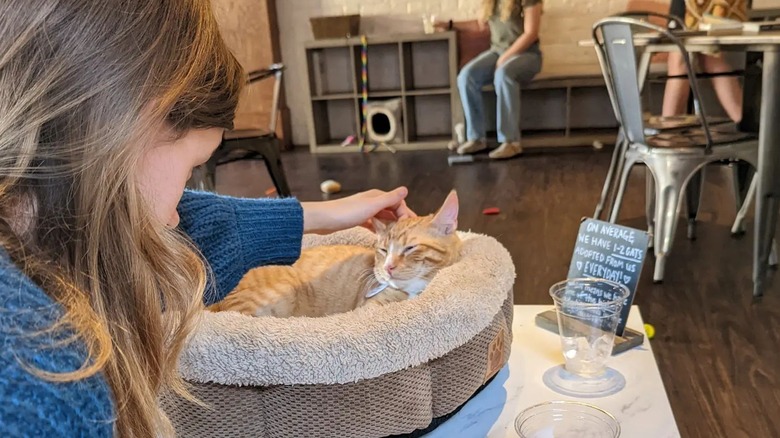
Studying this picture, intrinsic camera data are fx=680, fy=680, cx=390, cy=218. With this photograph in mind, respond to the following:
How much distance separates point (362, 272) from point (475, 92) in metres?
3.59

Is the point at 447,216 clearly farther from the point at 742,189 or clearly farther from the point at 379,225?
the point at 742,189

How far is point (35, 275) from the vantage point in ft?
1.71

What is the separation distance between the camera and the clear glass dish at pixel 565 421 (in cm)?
90

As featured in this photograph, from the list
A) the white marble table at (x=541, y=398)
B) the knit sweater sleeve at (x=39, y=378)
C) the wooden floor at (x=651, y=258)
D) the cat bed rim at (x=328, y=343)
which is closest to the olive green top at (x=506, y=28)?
the wooden floor at (x=651, y=258)

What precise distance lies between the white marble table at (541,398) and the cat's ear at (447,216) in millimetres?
326

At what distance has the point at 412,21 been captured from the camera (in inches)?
215

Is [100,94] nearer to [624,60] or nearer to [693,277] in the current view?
[624,60]

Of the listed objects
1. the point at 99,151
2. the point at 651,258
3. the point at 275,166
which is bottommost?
the point at 651,258

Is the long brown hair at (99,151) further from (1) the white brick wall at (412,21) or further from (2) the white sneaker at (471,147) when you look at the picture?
(1) the white brick wall at (412,21)

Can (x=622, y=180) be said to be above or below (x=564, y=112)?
above

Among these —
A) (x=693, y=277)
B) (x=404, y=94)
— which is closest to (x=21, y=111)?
(x=693, y=277)

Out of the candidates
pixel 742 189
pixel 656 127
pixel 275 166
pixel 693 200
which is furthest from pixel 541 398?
pixel 275 166

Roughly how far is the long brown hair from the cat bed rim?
0.77 feet

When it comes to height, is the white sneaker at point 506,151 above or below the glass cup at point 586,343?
below
